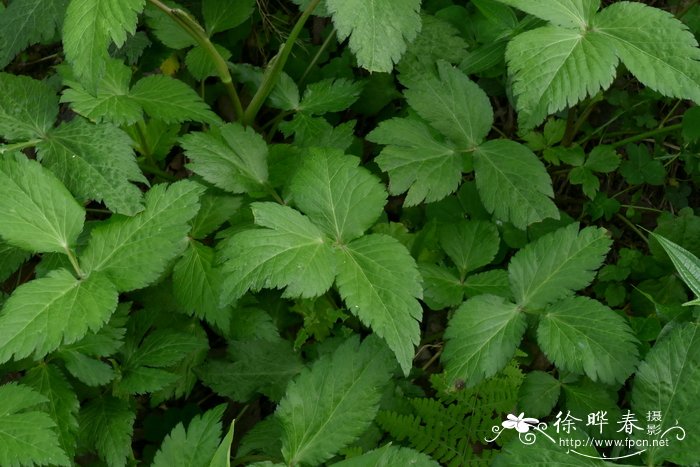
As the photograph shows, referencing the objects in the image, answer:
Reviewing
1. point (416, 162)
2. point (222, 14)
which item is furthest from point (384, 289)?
point (222, 14)

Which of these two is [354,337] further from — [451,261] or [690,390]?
[690,390]


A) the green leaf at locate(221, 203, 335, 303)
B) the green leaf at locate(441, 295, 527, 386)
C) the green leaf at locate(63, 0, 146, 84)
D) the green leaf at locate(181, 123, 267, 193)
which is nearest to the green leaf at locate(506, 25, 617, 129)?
the green leaf at locate(441, 295, 527, 386)

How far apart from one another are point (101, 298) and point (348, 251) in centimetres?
64

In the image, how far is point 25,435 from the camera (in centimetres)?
158

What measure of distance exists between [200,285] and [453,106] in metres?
0.98

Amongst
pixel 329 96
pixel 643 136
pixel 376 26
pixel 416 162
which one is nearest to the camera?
pixel 376 26

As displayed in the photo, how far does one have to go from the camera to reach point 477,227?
2.17m

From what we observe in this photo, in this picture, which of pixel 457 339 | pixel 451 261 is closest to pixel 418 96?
pixel 451 261

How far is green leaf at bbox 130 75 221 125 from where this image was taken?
202 centimetres

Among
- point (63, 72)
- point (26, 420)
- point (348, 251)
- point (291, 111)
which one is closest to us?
point (26, 420)

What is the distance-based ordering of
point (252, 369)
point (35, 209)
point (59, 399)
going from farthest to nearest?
point (252, 369) → point (59, 399) → point (35, 209)

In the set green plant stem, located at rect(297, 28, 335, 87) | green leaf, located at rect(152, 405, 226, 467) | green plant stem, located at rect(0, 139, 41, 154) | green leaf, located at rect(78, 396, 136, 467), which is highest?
green plant stem, located at rect(0, 139, 41, 154)

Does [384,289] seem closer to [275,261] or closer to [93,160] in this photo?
[275,261]

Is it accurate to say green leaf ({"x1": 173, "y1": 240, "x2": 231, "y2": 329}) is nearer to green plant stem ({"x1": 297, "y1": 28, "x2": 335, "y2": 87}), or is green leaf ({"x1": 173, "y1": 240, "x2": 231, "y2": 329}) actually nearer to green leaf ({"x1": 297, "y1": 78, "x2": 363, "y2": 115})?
green leaf ({"x1": 297, "y1": 78, "x2": 363, "y2": 115})
